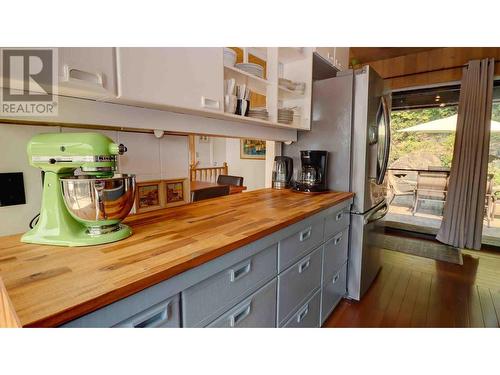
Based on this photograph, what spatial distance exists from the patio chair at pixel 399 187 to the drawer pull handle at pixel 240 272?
3.61 metres

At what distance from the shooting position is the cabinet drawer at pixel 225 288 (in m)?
0.75

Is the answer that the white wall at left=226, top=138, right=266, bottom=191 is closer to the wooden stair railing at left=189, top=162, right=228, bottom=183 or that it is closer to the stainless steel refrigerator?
the wooden stair railing at left=189, top=162, right=228, bottom=183

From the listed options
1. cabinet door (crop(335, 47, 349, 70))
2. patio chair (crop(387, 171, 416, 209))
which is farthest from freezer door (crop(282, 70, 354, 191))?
patio chair (crop(387, 171, 416, 209))

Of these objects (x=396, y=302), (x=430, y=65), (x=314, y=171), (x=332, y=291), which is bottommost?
(x=396, y=302)

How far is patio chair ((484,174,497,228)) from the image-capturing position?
3057 mm

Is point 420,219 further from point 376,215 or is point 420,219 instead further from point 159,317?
point 159,317

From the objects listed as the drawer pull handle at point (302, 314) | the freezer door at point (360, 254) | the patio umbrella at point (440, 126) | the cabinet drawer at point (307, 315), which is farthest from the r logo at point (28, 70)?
the patio umbrella at point (440, 126)

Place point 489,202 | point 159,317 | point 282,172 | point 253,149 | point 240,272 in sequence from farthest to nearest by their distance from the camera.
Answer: point 253,149 < point 489,202 < point 282,172 < point 240,272 < point 159,317

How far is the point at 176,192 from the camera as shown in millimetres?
1562

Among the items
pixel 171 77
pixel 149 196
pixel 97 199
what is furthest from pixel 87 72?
pixel 149 196

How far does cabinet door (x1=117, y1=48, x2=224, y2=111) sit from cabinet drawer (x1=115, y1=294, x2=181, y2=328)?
0.71 meters

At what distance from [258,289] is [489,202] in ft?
11.7

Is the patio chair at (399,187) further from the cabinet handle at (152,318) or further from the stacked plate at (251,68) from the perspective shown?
the cabinet handle at (152,318)
